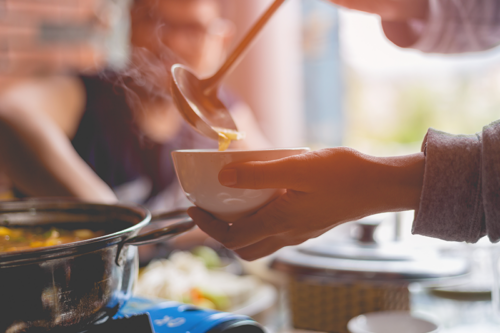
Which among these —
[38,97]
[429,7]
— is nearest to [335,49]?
[38,97]

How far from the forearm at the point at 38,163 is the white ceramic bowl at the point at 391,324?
36.1 inches

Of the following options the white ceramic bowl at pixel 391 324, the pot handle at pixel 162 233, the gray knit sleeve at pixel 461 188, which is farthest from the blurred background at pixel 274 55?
the pot handle at pixel 162 233

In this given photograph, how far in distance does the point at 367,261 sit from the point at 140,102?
1782 millimetres

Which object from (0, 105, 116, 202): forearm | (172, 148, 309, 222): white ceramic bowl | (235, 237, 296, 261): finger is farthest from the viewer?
(0, 105, 116, 202): forearm

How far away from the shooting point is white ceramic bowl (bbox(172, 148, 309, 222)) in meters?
0.62

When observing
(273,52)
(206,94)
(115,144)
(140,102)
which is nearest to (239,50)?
(206,94)

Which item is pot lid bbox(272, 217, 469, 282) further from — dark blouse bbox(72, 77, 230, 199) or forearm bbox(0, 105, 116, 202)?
dark blouse bbox(72, 77, 230, 199)

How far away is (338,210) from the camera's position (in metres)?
0.64

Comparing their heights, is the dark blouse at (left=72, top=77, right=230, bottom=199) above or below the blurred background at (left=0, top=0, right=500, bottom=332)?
below

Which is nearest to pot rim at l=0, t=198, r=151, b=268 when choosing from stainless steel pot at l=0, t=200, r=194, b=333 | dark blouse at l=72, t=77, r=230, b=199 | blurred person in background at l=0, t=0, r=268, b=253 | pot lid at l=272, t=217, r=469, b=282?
stainless steel pot at l=0, t=200, r=194, b=333

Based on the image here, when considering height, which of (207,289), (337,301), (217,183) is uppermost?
(217,183)

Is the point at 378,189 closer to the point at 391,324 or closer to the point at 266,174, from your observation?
the point at 266,174

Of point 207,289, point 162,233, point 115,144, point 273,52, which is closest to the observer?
point 162,233

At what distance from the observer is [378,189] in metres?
0.63
